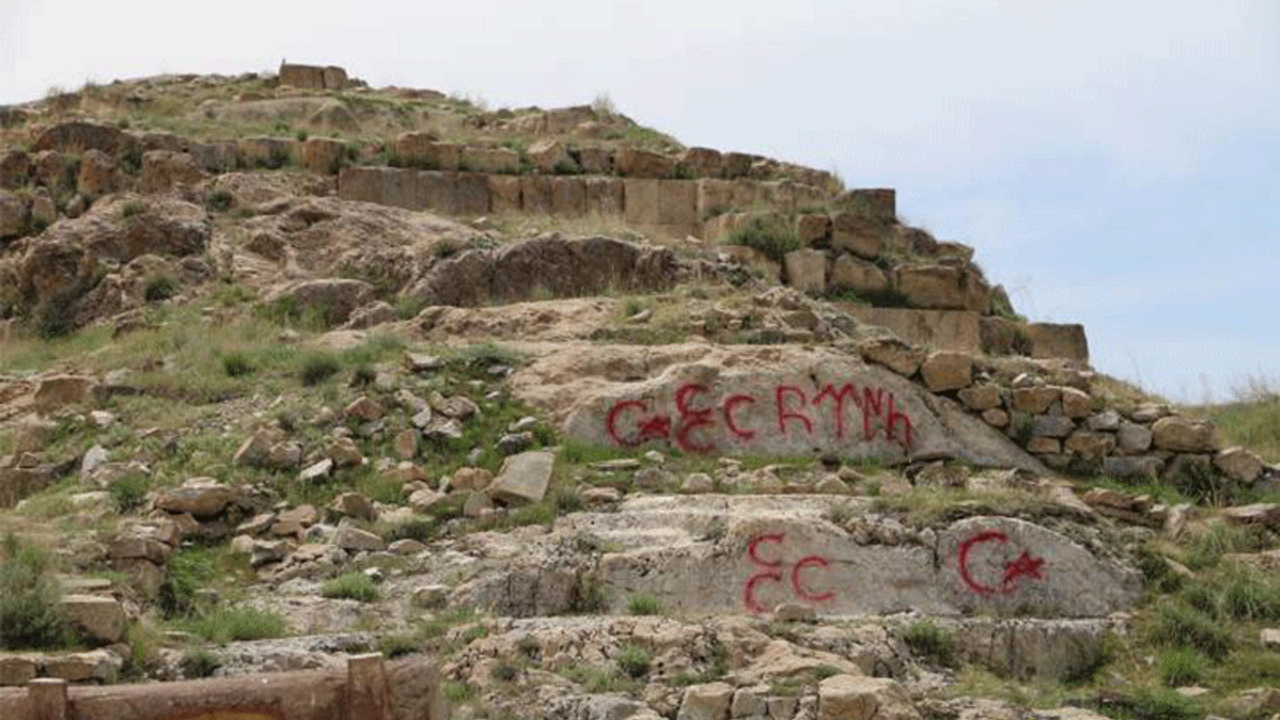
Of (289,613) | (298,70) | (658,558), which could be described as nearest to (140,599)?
(289,613)

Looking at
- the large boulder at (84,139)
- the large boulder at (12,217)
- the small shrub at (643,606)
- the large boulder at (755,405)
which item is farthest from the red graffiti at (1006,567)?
the large boulder at (84,139)

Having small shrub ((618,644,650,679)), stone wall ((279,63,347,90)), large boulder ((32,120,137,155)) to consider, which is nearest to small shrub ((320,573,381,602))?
small shrub ((618,644,650,679))

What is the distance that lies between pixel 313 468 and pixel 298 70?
45.1 feet

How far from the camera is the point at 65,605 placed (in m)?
11.0

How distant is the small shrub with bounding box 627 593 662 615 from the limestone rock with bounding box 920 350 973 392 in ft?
13.0

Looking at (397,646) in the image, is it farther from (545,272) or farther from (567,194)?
(567,194)

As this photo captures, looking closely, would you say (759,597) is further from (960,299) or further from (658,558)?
(960,299)

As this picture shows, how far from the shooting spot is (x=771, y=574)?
Answer: 1252 centimetres

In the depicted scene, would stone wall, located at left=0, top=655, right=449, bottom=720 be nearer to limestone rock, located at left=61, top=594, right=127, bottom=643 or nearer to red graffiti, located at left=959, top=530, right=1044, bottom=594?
limestone rock, located at left=61, top=594, right=127, bottom=643

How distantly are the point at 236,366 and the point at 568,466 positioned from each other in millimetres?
3175

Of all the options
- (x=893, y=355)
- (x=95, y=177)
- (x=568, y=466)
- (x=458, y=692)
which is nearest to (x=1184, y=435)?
(x=893, y=355)

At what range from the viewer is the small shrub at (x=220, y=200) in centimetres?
1989

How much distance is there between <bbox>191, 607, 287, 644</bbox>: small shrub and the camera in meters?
11.3

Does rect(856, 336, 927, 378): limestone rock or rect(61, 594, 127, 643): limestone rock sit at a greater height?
rect(856, 336, 927, 378): limestone rock
